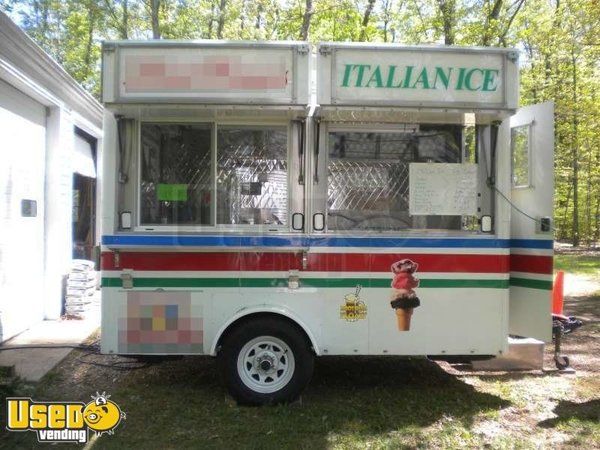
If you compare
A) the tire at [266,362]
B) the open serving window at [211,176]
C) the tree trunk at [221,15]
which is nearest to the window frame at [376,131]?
the open serving window at [211,176]

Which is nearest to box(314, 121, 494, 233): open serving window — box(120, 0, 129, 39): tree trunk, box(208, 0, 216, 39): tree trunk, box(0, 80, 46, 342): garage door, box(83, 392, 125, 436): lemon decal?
box(83, 392, 125, 436): lemon decal

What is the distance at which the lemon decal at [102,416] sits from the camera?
3992mm

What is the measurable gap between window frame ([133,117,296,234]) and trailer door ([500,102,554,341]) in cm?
190

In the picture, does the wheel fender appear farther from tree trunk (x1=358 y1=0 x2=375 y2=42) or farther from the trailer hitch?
tree trunk (x1=358 y1=0 x2=375 y2=42)

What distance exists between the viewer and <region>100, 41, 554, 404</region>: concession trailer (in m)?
4.20

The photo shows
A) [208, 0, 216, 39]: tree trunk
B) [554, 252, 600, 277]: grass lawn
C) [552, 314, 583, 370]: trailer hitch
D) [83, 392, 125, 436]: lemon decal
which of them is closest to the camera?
[83, 392, 125, 436]: lemon decal

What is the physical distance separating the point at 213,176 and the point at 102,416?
79.6 inches

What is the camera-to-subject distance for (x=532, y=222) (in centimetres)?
451

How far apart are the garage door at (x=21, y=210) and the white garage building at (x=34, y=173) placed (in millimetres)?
12

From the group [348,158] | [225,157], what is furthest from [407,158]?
[225,157]

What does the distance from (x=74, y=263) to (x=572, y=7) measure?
39.1ft

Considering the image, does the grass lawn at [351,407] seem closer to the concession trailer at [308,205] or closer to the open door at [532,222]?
the concession trailer at [308,205]

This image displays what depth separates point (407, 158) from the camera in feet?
14.8

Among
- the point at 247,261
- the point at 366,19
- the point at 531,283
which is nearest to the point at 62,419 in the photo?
the point at 247,261
